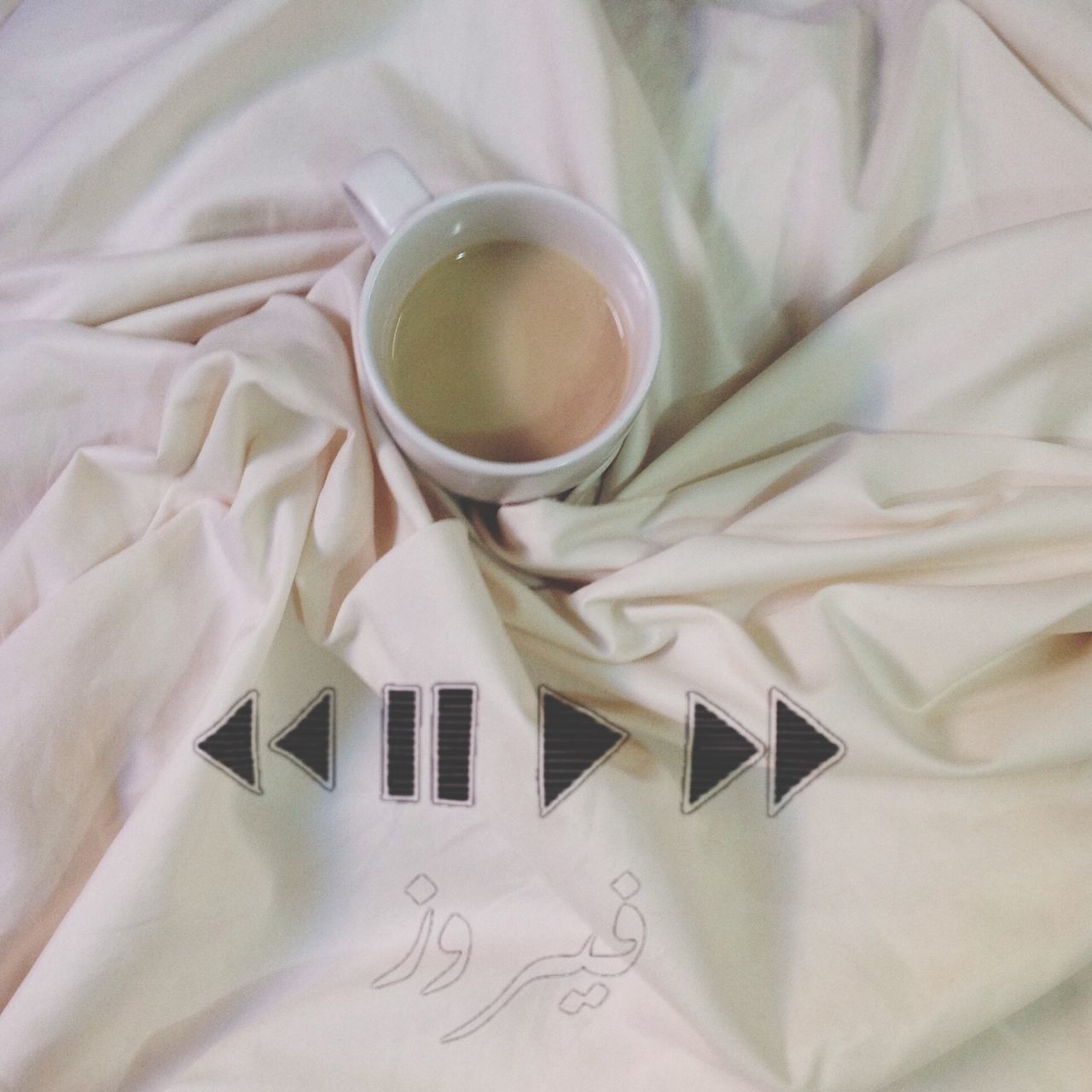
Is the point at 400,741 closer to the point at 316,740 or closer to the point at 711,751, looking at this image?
the point at 316,740

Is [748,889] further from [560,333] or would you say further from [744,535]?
[560,333]

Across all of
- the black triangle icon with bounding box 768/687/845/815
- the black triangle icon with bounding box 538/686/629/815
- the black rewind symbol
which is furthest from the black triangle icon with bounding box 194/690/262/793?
the black triangle icon with bounding box 768/687/845/815

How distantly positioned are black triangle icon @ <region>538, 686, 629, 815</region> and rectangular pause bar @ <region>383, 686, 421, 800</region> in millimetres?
58

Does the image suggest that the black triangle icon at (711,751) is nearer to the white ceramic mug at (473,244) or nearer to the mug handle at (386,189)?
the white ceramic mug at (473,244)

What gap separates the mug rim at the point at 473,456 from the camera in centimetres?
37

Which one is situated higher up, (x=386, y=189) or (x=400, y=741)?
(x=386, y=189)

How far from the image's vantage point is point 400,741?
0.42m

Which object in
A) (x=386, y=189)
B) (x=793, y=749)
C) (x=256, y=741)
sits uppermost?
(x=386, y=189)

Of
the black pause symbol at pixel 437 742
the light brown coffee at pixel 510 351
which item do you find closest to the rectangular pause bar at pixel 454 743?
the black pause symbol at pixel 437 742

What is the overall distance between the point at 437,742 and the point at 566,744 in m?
0.06

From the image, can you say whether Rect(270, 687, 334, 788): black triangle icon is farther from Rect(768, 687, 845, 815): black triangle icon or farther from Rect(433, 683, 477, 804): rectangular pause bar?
Rect(768, 687, 845, 815): black triangle icon

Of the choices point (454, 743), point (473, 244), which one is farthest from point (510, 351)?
point (454, 743)

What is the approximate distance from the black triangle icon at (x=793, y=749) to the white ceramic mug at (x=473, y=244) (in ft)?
0.45

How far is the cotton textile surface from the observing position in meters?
0.40
